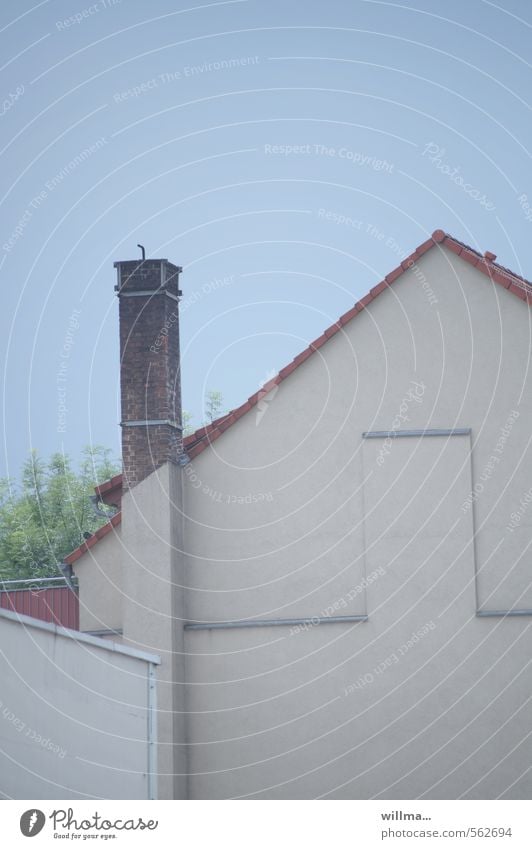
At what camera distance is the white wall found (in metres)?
15.2

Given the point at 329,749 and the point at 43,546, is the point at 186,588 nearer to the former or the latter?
the point at 329,749

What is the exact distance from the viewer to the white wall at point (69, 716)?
50.0 ft

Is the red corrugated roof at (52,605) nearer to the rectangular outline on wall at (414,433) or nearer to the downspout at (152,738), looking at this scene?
the downspout at (152,738)

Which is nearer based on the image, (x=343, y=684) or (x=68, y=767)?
(x=68, y=767)

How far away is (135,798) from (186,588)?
435 centimetres

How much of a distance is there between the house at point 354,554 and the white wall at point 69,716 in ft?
8.85

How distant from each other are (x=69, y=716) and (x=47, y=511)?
36177mm

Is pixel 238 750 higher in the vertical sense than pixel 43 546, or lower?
lower

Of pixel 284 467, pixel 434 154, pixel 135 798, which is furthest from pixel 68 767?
pixel 434 154

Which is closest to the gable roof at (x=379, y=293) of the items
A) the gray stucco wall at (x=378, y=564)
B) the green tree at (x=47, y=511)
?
the gray stucco wall at (x=378, y=564)

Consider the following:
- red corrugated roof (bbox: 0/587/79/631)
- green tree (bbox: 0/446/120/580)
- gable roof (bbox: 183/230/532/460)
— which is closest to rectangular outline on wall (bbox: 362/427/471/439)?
gable roof (bbox: 183/230/532/460)

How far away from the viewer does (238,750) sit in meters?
19.8
